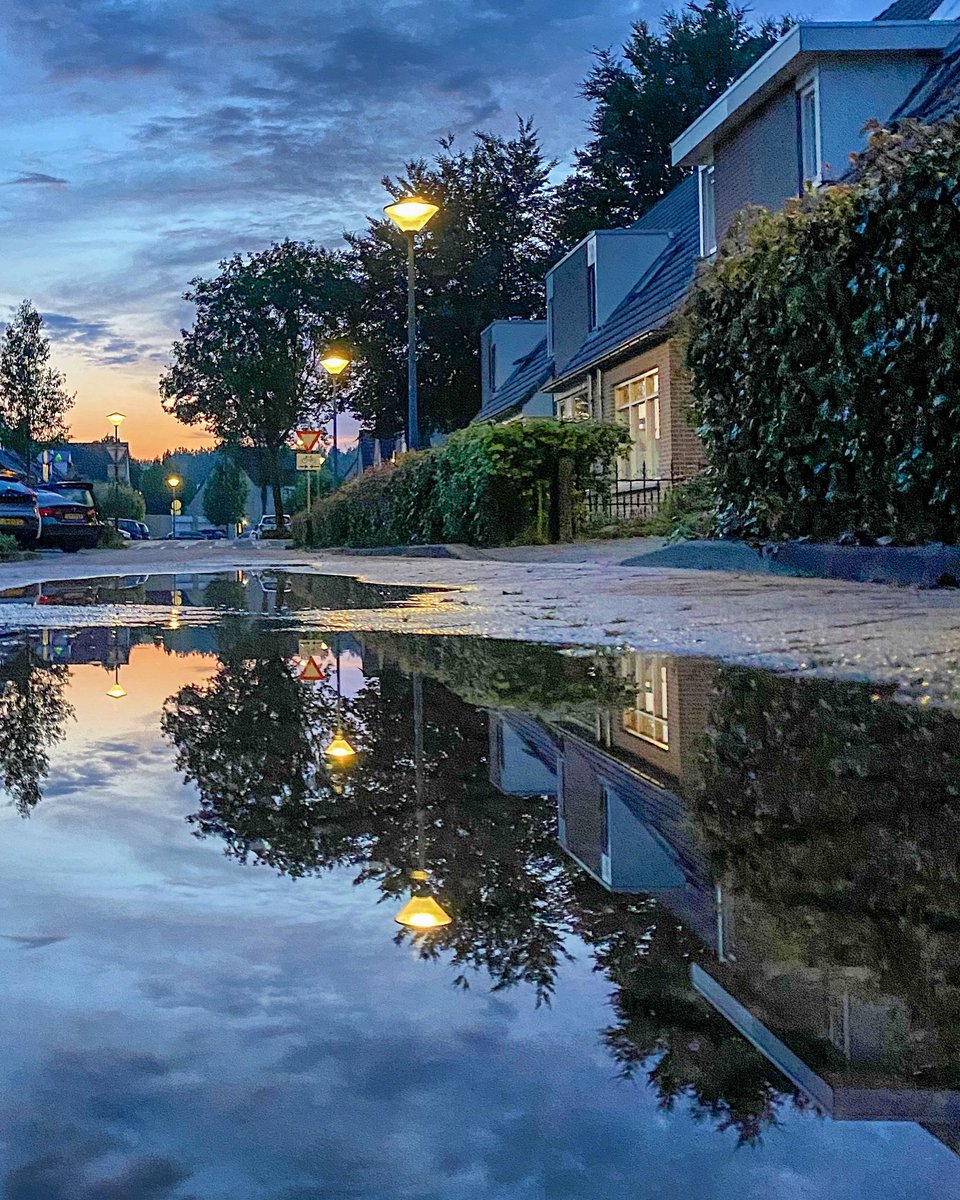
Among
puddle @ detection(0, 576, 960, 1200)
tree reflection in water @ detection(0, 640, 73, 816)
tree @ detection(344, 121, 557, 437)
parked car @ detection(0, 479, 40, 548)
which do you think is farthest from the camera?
tree @ detection(344, 121, 557, 437)

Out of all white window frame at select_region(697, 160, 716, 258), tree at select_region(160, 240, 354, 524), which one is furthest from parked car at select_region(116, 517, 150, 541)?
white window frame at select_region(697, 160, 716, 258)

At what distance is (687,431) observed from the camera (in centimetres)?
2412

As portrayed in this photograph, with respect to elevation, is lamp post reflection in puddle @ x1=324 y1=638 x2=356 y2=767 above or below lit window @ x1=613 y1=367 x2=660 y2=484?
below

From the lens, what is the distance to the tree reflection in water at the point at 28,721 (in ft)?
9.77

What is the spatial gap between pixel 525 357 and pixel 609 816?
37912 mm

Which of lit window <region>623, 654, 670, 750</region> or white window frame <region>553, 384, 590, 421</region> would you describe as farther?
white window frame <region>553, 384, 590, 421</region>

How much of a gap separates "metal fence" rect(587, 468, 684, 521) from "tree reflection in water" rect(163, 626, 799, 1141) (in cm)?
1646

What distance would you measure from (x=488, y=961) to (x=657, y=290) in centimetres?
2500

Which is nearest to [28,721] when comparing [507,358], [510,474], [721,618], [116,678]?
[116,678]

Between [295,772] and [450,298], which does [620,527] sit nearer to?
[295,772]

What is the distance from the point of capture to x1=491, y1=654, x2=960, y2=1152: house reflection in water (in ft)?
4.22

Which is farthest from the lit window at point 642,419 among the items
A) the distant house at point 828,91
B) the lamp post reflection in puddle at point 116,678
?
the lamp post reflection in puddle at point 116,678

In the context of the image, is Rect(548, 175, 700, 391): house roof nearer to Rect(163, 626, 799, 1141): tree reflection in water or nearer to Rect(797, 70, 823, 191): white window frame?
Rect(797, 70, 823, 191): white window frame

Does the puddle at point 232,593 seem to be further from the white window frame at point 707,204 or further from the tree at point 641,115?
the tree at point 641,115
